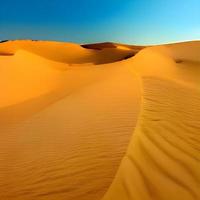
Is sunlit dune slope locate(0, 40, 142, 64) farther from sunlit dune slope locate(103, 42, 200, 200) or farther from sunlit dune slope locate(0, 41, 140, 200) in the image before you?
sunlit dune slope locate(103, 42, 200, 200)

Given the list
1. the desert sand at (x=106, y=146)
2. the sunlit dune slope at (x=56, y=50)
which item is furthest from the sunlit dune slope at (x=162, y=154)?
the sunlit dune slope at (x=56, y=50)

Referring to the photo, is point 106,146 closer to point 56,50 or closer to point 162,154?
point 162,154

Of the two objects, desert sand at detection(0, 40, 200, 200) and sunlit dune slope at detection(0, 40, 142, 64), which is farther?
sunlit dune slope at detection(0, 40, 142, 64)

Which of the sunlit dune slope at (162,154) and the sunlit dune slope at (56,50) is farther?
the sunlit dune slope at (56,50)

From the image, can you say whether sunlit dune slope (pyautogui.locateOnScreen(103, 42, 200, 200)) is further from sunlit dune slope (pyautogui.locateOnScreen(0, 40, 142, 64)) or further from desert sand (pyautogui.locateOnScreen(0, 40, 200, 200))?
sunlit dune slope (pyautogui.locateOnScreen(0, 40, 142, 64))

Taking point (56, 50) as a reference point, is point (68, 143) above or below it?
above

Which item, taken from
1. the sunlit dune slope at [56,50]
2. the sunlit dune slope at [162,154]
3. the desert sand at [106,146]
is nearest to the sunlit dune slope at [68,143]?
the desert sand at [106,146]

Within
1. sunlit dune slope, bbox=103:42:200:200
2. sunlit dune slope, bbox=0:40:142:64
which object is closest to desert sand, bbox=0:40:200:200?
sunlit dune slope, bbox=103:42:200:200

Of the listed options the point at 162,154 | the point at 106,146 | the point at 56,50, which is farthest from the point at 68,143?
the point at 56,50

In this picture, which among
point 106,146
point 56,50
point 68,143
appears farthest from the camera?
point 56,50

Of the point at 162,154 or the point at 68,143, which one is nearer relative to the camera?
the point at 162,154

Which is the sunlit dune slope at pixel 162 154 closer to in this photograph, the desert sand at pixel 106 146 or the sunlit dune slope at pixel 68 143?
the desert sand at pixel 106 146

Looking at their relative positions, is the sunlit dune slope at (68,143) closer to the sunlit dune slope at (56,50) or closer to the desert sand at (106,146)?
the desert sand at (106,146)

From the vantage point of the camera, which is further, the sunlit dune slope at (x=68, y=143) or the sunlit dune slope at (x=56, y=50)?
the sunlit dune slope at (x=56, y=50)
